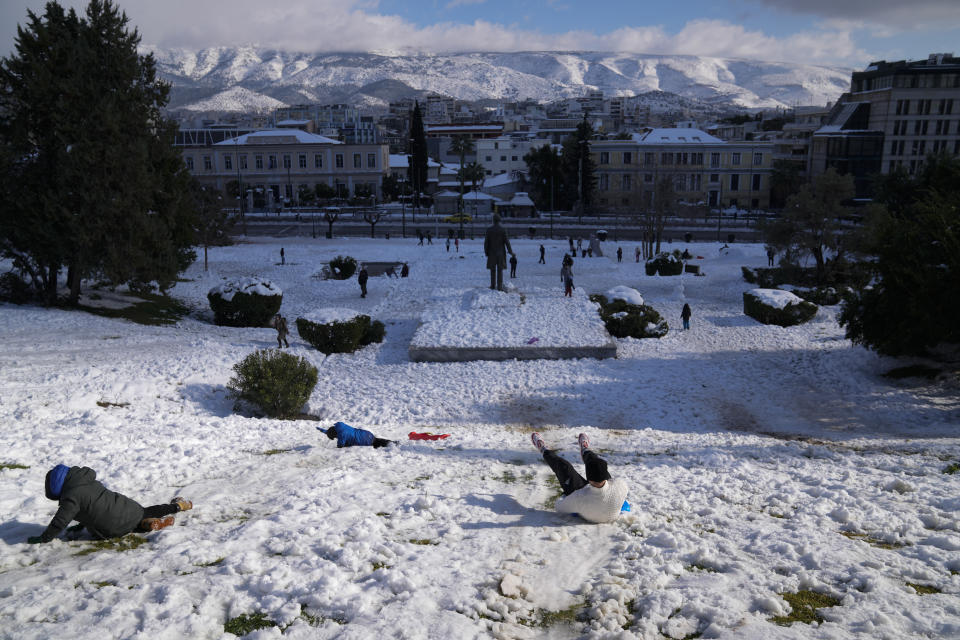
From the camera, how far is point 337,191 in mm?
78812

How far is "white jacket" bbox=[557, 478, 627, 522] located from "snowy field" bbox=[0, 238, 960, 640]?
0.16 metres

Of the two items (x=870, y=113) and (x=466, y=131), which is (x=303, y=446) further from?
(x=466, y=131)

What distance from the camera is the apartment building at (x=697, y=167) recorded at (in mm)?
72750

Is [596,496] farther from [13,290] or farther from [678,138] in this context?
[678,138]

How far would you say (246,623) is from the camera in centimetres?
508

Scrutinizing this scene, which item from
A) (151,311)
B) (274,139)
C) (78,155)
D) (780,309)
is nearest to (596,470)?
(780,309)

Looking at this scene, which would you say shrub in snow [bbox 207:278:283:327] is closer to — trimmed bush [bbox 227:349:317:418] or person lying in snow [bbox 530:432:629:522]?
trimmed bush [bbox 227:349:317:418]

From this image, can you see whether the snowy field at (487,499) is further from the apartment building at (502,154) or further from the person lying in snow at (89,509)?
the apartment building at (502,154)

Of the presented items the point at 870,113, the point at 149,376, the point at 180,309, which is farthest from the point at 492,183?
the point at 149,376

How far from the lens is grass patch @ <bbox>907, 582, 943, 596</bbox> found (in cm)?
553

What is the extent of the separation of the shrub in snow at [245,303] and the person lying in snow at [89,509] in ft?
53.9

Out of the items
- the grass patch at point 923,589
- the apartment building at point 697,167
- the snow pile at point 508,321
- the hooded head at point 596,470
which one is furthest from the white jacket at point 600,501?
the apartment building at point 697,167

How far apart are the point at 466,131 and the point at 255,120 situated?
7586cm

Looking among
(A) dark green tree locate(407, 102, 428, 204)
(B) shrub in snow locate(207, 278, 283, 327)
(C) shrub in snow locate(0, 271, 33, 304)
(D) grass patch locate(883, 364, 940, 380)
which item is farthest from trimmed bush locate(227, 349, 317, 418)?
(A) dark green tree locate(407, 102, 428, 204)
